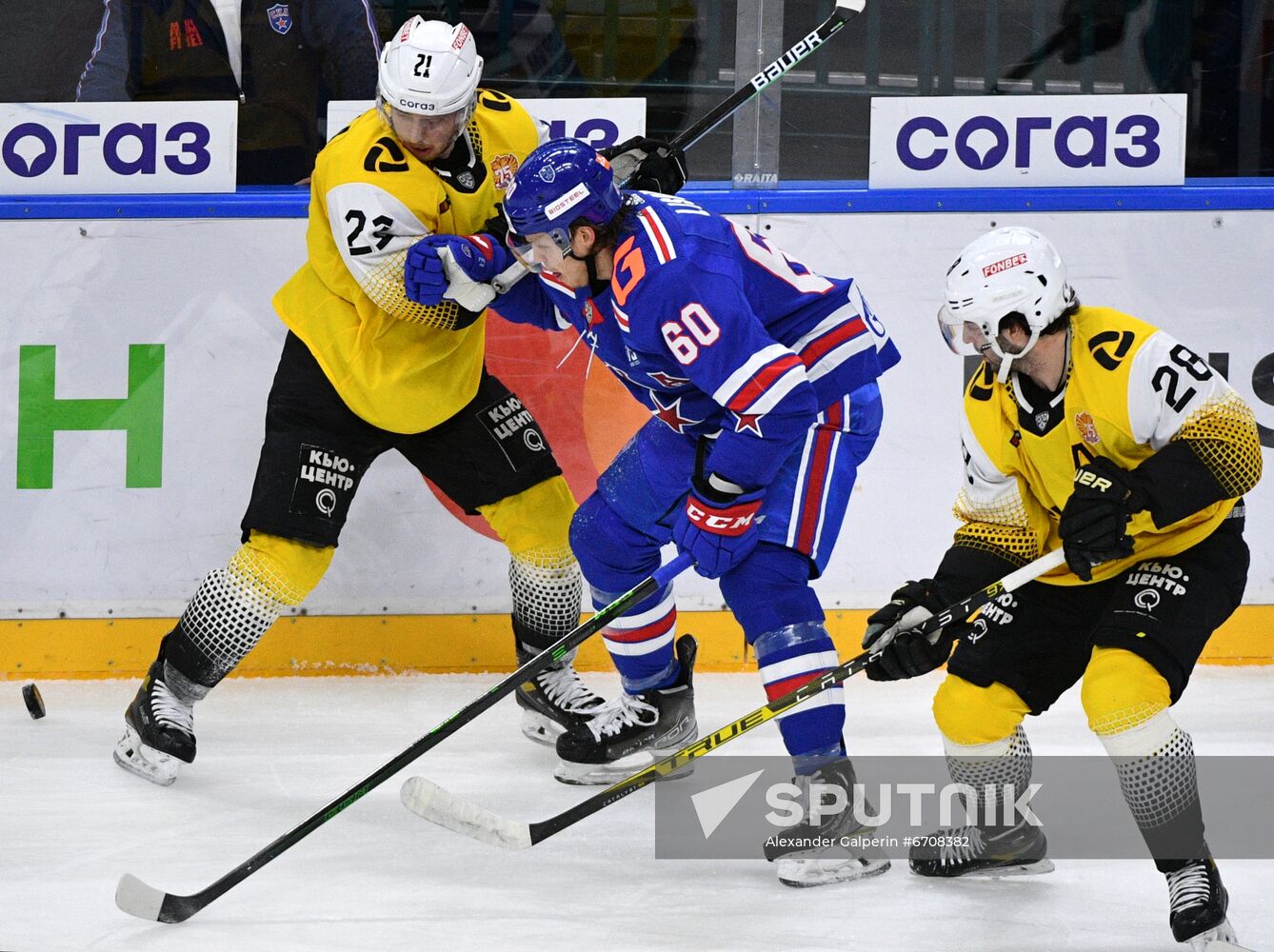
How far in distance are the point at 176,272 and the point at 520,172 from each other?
1.64 meters

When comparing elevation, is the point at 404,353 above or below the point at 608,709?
above

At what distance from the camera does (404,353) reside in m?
3.29

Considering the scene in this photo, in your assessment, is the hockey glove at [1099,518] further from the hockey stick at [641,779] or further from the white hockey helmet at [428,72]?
the white hockey helmet at [428,72]

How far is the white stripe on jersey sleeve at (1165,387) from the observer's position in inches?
95.6

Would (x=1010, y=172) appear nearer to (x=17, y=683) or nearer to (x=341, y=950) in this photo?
(x=341, y=950)

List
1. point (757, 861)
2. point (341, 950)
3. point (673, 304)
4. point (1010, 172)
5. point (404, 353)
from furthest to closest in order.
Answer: point (1010, 172), point (404, 353), point (757, 861), point (673, 304), point (341, 950)

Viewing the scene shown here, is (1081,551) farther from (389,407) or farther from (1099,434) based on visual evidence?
(389,407)

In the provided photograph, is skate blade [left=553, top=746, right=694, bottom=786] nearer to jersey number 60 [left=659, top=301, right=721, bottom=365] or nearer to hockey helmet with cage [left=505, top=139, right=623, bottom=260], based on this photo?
jersey number 60 [left=659, top=301, right=721, bottom=365]

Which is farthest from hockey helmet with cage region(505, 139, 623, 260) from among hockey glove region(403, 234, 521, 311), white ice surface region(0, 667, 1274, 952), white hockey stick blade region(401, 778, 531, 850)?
white ice surface region(0, 667, 1274, 952)

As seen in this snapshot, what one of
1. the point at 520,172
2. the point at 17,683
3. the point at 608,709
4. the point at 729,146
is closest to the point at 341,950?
the point at 608,709

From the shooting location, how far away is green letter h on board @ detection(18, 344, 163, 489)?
398 cm

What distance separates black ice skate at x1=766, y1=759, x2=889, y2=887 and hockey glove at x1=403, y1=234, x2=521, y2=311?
3.83ft

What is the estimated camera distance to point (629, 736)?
3275 millimetres

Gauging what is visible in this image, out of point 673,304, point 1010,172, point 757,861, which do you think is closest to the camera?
point 673,304
